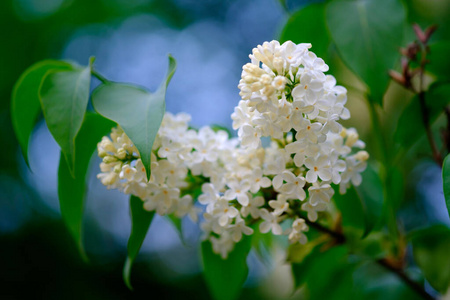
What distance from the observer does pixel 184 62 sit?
380 centimetres

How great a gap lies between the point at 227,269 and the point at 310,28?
49cm

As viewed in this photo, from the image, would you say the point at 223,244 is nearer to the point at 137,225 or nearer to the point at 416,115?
the point at 137,225

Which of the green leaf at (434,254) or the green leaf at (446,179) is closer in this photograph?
the green leaf at (446,179)

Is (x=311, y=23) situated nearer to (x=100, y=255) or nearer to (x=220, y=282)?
(x=220, y=282)

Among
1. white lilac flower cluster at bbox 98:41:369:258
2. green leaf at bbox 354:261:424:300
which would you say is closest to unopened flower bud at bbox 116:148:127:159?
white lilac flower cluster at bbox 98:41:369:258

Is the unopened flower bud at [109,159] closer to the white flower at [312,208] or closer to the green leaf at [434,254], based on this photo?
the white flower at [312,208]

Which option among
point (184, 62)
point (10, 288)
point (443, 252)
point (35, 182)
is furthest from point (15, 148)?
point (443, 252)

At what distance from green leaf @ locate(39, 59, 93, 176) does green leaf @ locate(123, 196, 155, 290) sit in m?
0.14

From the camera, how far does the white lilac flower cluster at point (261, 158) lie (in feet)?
1.81

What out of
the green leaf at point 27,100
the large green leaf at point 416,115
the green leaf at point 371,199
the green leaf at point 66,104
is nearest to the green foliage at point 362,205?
the green leaf at point 371,199

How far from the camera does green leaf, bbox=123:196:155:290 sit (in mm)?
654

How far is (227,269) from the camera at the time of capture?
794 mm

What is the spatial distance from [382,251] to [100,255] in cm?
403

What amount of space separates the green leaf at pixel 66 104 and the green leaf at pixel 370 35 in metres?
0.42
